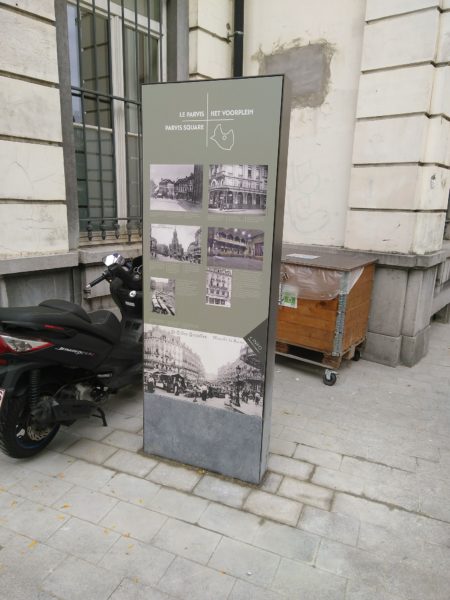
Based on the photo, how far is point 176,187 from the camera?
2.71 metres

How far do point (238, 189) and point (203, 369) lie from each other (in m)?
1.18

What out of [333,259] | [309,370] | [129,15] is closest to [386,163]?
[333,259]

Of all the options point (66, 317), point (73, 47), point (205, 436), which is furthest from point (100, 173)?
point (205, 436)

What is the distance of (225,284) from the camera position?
272 centimetres

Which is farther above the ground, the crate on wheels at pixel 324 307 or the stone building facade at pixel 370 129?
the stone building facade at pixel 370 129

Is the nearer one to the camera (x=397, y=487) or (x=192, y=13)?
(x=397, y=487)

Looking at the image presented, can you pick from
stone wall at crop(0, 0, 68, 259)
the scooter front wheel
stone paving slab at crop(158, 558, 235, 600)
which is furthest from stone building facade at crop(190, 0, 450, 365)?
the scooter front wheel

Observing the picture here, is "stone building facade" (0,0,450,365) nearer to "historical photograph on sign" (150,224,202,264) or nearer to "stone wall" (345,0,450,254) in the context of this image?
"stone wall" (345,0,450,254)

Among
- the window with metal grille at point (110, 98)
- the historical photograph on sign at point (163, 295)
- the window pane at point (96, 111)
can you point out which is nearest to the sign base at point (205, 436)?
the historical photograph on sign at point (163, 295)

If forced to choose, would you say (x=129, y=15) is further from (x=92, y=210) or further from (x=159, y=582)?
(x=159, y=582)

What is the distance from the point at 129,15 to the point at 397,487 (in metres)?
5.56

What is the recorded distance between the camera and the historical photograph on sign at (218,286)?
2713mm

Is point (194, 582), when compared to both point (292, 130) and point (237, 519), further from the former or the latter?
point (292, 130)

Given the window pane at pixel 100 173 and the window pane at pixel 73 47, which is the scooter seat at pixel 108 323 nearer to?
the window pane at pixel 100 173
